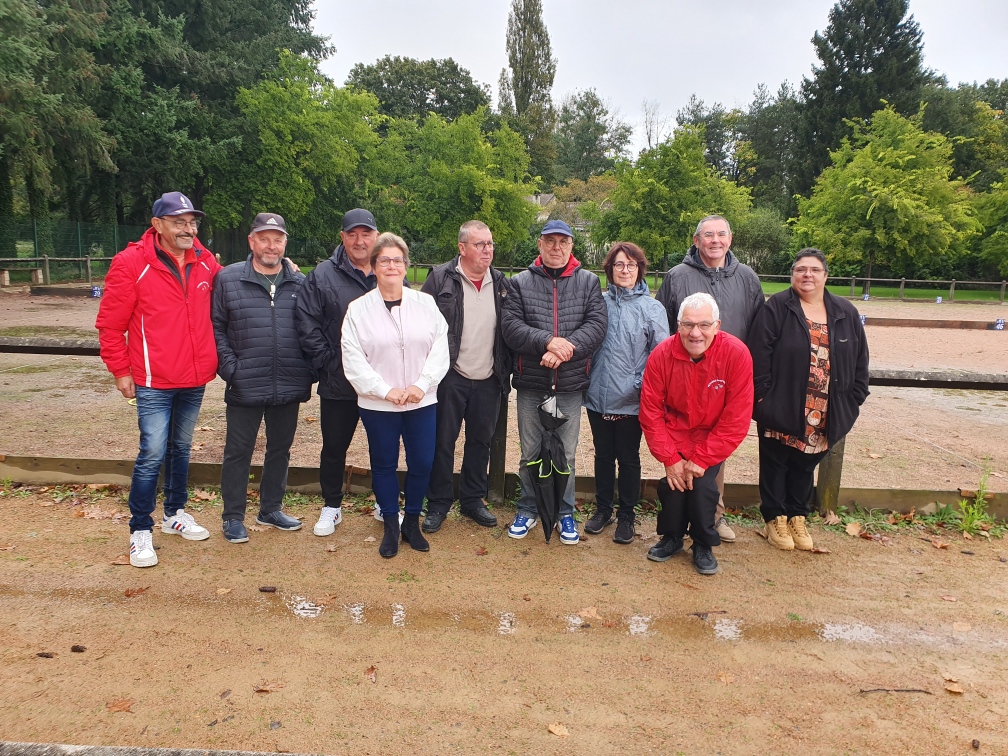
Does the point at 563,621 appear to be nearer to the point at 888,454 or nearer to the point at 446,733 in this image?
the point at 446,733

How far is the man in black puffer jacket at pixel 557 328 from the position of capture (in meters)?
4.22

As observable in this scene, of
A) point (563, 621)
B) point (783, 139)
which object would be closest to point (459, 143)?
point (563, 621)

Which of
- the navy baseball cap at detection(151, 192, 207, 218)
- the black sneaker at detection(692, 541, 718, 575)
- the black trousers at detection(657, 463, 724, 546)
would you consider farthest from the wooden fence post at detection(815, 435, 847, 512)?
the navy baseball cap at detection(151, 192, 207, 218)

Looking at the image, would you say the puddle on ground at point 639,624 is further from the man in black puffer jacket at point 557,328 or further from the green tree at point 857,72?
the green tree at point 857,72

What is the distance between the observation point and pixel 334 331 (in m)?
4.27

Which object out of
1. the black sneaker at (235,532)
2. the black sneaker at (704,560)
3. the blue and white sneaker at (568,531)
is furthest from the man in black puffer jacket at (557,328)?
the black sneaker at (235,532)

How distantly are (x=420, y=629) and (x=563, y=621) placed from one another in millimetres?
681

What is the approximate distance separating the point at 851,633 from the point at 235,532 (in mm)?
3338

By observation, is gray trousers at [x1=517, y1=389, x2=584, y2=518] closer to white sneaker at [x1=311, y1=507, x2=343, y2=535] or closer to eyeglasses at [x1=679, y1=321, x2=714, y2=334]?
eyeglasses at [x1=679, y1=321, x2=714, y2=334]

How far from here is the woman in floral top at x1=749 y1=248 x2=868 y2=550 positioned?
13.4 feet

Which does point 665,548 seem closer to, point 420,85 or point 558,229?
point 558,229

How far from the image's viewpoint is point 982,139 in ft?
125

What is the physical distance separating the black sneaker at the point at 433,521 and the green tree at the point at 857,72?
43697mm

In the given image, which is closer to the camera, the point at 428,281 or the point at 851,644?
the point at 851,644
